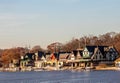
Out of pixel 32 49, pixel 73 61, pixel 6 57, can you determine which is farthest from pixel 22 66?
pixel 32 49

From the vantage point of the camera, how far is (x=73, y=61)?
401 feet

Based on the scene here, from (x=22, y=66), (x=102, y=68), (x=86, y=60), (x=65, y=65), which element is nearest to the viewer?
(x=102, y=68)

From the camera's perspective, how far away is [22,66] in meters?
146

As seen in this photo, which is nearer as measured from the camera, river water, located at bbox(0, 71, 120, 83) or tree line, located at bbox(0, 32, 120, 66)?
river water, located at bbox(0, 71, 120, 83)

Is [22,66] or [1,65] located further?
[1,65]

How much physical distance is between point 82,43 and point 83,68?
4064 centimetres

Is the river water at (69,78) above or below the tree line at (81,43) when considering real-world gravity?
below

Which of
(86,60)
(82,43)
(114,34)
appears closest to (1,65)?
(82,43)

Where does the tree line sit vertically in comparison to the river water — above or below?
above

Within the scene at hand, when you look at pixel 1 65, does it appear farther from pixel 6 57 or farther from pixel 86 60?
pixel 86 60

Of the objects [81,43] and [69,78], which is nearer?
[69,78]

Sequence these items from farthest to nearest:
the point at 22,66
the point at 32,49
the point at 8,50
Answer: the point at 32,49 → the point at 8,50 → the point at 22,66

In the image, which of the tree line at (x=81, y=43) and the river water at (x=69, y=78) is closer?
the river water at (x=69, y=78)

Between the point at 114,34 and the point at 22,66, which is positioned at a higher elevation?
the point at 114,34
